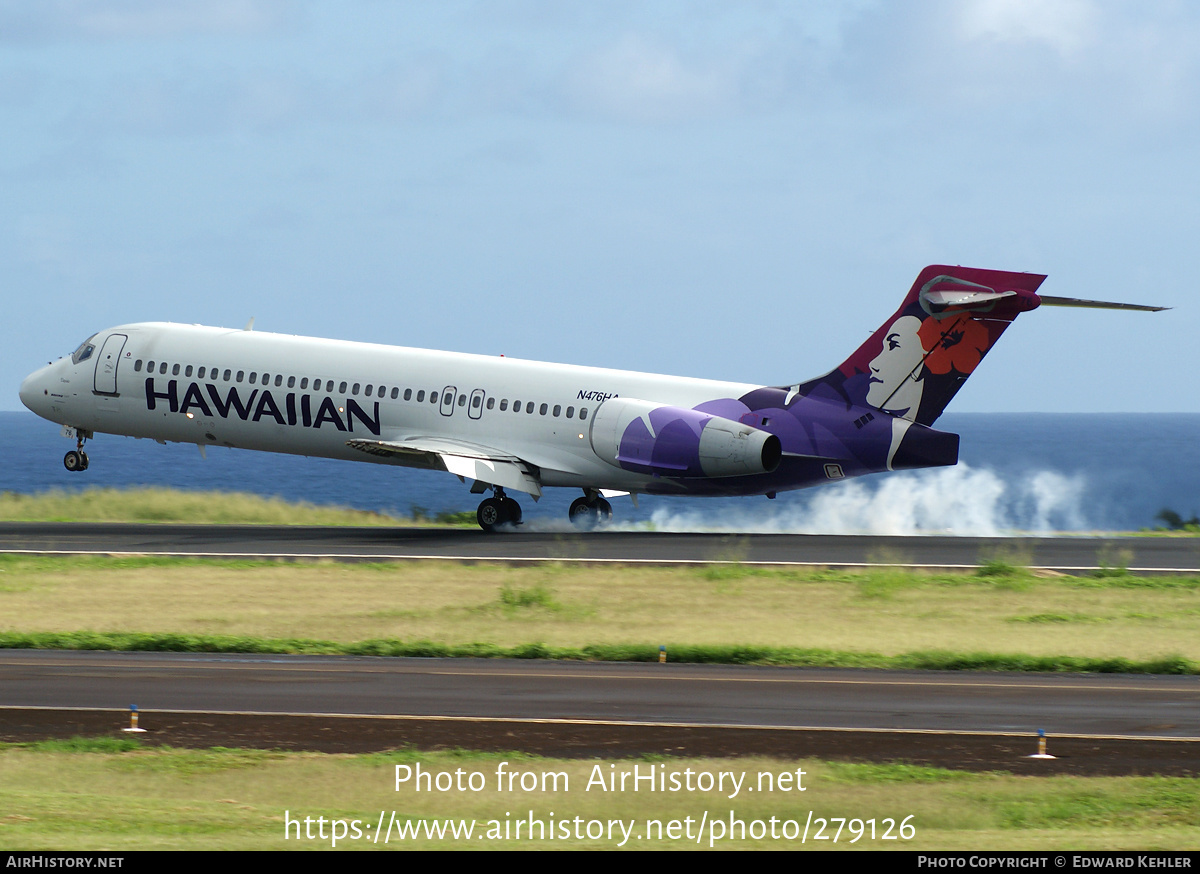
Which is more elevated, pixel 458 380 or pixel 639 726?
pixel 458 380

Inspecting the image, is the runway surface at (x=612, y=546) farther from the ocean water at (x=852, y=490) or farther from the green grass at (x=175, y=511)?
the green grass at (x=175, y=511)

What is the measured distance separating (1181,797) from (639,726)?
541cm

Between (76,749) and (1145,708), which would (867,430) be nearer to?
(1145,708)

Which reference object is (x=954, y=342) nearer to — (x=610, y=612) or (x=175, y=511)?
(x=610, y=612)

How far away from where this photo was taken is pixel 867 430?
114 ft

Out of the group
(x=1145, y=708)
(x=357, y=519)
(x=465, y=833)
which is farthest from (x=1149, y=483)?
(x=465, y=833)

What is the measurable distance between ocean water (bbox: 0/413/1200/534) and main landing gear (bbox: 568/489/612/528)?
22.7 inches

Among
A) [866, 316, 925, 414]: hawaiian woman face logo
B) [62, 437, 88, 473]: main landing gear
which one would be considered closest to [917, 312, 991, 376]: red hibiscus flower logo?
[866, 316, 925, 414]: hawaiian woman face logo

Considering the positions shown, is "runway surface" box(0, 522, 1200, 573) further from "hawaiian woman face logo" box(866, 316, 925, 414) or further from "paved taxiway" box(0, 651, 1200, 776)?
"paved taxiway" box(0, 651, 1200, 776)

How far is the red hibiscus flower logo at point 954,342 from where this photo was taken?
3394cm

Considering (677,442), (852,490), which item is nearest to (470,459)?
(677,442)

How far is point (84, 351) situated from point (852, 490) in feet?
82.7

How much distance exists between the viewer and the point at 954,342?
112 feet

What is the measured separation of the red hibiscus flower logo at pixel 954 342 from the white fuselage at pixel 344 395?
14.7 ft
